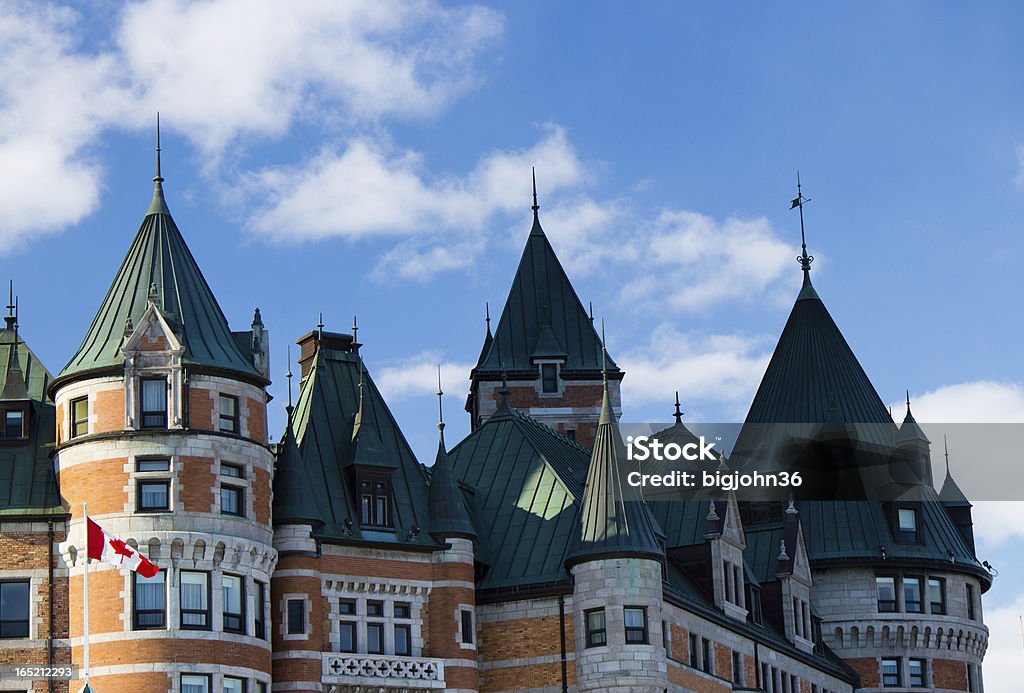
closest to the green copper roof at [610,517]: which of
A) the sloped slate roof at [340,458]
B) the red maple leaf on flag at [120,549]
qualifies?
the sloped slate roof at [340,458]

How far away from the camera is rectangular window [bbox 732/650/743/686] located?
7375 centimetres

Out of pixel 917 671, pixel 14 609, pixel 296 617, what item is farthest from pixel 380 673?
pixel 917 671

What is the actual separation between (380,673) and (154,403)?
34.1 ft

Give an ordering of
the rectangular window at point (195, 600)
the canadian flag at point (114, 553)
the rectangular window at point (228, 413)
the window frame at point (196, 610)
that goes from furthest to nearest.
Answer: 1. the rectangular window at point (228, 413)
2. the rectangular window at point (195, 600)
3. the window frame at point (196, 610)
4. the canadian flag at point (114, 553)

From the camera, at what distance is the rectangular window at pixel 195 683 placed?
59.2 m

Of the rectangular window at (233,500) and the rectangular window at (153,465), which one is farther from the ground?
the rectangular window at (153,465)

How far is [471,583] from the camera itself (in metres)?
66.5

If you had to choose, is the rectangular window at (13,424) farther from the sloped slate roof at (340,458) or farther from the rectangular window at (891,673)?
the rectangular window at (891,673)

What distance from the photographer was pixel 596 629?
217ft

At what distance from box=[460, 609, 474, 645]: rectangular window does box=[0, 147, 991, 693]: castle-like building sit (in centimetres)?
4

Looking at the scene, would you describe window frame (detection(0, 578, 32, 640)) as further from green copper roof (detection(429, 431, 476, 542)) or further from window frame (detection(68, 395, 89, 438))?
green copper roof (detection(429, 431, 476, 542))

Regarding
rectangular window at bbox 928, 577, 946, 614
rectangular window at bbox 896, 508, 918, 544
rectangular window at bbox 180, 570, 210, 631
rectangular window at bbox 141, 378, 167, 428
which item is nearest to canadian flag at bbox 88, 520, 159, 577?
rectangular window at bbox 180, 570, 210, 631

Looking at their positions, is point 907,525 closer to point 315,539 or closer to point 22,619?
point 315,539

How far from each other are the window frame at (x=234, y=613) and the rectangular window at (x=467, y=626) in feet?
25.4
